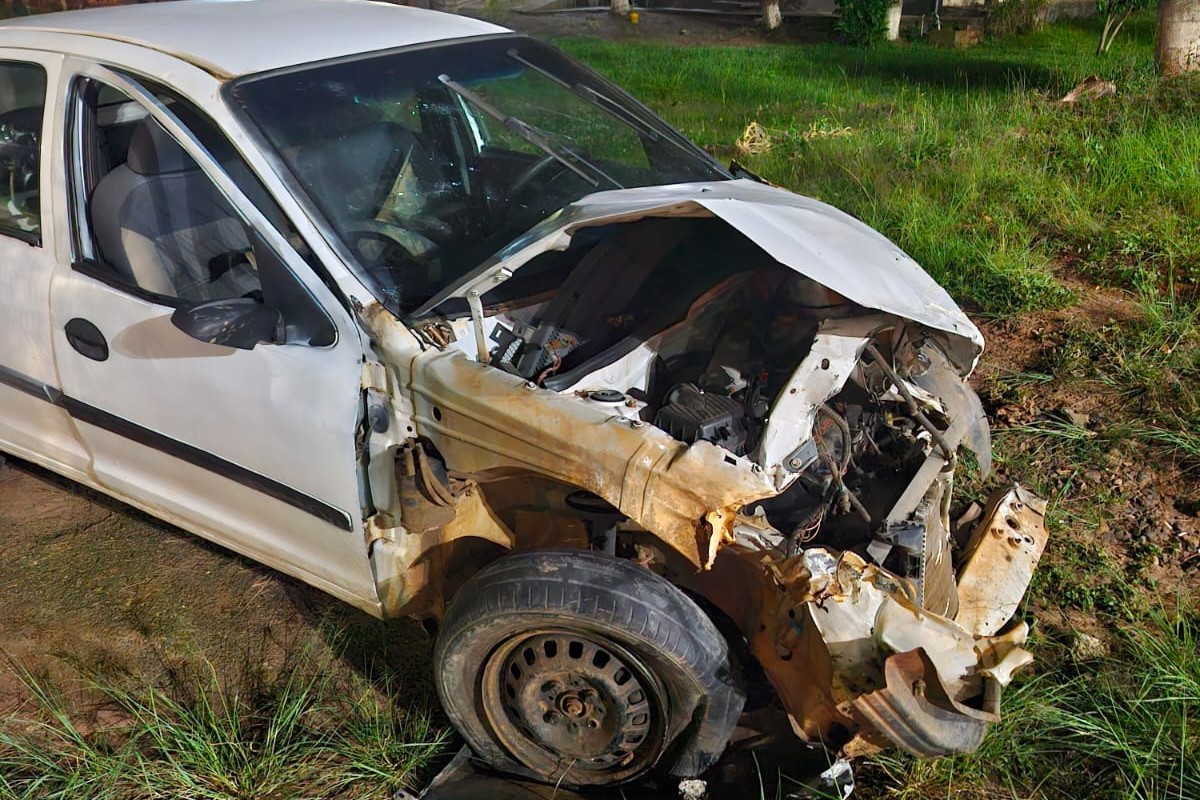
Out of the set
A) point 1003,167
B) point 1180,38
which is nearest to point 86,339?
point 1003,167

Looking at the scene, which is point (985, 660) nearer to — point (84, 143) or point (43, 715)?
point (43, 715)

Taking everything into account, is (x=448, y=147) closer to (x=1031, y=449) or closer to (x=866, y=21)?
(x=1031, y=449)

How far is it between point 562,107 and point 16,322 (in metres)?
1.78

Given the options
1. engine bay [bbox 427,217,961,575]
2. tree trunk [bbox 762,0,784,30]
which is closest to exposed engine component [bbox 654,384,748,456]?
engine bay [bbox 427,217,961,575]

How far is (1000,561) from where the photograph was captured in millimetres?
2686

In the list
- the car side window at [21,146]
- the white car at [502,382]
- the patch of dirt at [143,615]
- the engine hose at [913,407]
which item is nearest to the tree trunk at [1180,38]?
the white car at [502,382]

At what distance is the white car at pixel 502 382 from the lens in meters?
2.10

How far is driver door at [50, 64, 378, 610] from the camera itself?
233cm

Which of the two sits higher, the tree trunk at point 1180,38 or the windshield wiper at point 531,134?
the tree trunk at point 1180,38

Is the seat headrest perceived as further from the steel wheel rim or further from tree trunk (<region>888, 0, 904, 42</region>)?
tree trunk (<region>888, 0, 904, 42</region>)

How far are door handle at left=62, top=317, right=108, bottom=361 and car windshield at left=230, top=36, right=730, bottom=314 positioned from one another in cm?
76

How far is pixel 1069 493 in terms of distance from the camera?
3.33 metres

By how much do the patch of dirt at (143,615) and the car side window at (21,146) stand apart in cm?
118

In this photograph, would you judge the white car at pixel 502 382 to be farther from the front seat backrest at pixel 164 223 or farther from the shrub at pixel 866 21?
the shrub at pixel 866 21
